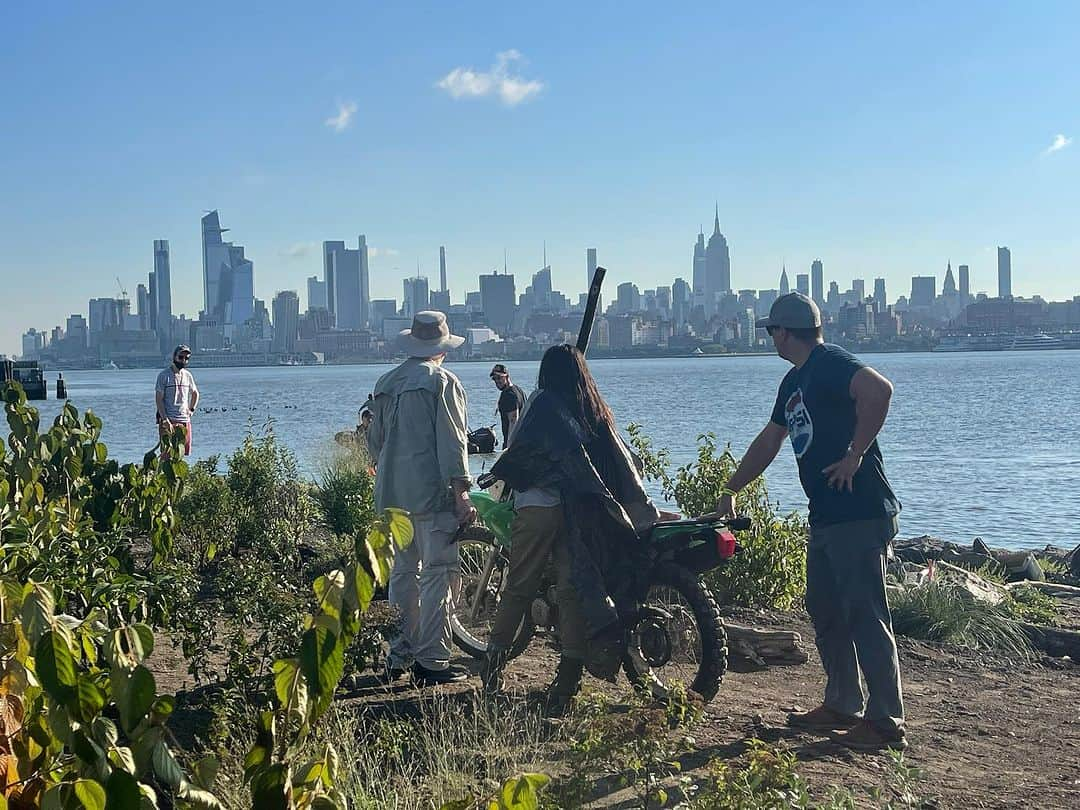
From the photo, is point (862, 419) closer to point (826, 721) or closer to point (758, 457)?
point (758, 457)

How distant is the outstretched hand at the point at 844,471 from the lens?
5566 millimetres

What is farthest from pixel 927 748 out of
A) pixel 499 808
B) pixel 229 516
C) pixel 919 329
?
pixel 919 329

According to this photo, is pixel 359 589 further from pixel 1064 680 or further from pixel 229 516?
pixel 229 516

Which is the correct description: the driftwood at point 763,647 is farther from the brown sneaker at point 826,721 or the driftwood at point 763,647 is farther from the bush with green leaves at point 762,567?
the brown sneaker at point 826,721

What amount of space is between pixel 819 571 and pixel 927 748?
906 millimetres

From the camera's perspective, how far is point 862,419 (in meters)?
5.56

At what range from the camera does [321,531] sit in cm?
1288

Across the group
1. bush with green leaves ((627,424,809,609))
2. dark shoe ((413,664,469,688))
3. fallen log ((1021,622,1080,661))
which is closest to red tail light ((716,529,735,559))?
dark shoe ((413,664,469,688))

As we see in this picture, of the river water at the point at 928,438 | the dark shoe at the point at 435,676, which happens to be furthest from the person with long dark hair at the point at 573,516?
the river water at the point at 928,438

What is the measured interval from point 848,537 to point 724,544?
593 mm

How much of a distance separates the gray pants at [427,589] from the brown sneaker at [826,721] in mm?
1915

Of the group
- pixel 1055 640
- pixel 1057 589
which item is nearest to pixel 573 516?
pixel 1055 640

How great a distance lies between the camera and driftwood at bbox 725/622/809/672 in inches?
288

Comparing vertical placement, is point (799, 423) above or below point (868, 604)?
above
